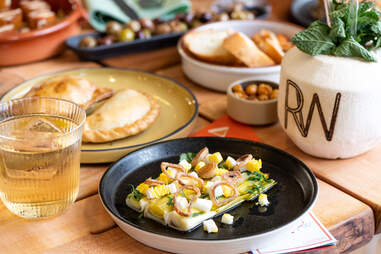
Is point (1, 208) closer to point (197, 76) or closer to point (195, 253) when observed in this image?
point (195, 253)

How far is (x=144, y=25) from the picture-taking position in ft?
7.06

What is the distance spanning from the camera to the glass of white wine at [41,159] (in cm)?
103

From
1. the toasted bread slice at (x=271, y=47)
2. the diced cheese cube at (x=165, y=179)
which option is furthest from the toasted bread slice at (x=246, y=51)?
the diced cheese cube at (x=165, y=179)

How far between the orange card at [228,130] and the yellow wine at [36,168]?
477 mm

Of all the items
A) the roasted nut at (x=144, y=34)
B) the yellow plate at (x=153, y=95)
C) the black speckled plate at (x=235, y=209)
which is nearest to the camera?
the black speckled plate at (x=235, y=209)

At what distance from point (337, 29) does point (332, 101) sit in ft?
0.61

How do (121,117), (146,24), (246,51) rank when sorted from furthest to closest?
(146,24), (246,51), (121,117)

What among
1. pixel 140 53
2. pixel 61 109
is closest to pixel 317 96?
pixel 61 109

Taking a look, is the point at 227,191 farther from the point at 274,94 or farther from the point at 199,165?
the point at 274,94

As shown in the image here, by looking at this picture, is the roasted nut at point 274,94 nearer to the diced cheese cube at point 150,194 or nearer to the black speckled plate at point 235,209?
the black speckled plate at point 235,209

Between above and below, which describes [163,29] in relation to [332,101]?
below

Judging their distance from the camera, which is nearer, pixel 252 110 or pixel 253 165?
pixel 253 165

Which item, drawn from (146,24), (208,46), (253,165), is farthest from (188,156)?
(146,24)

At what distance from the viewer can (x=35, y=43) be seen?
2.06 meters
